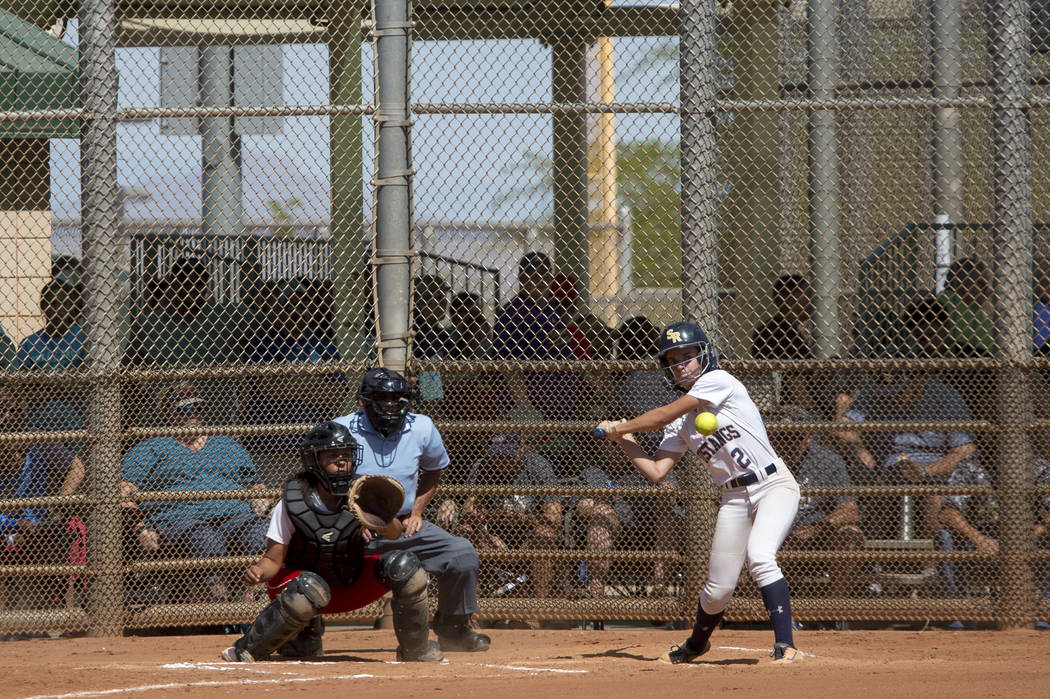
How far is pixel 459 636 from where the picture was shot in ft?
20.1

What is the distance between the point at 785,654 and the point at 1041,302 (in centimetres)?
299

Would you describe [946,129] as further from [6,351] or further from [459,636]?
[6,351]

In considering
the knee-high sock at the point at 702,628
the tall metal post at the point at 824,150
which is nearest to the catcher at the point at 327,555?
the knee-high sock at the point at 702,628

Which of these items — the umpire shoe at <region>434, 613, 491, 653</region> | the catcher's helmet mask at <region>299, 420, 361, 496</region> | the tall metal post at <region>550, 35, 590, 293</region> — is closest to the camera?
the catcher's helmet mask at <region>299, 420, 361, 496</region>

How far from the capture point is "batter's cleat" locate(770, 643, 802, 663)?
209 inches

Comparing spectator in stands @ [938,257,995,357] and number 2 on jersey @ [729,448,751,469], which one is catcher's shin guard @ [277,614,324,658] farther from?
spectator in stands @ [938,257,995,357]

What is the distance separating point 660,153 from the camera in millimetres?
8484

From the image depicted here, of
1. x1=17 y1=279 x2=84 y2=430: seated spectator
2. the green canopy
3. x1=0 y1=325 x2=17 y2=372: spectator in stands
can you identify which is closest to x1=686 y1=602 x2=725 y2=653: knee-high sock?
x1=17 y1=279 x2=84 y2=430: seated spectator

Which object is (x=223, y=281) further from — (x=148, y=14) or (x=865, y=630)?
(x=865, y=630)

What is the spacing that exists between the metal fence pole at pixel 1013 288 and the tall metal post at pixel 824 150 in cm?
92

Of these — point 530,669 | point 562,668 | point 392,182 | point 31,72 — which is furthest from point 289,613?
point 31,72

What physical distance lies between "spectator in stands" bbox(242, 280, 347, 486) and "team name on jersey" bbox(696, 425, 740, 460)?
7.77ft

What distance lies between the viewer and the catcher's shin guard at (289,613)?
529cm

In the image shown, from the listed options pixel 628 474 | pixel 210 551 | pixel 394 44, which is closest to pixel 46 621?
pixel 210 551
